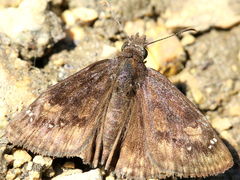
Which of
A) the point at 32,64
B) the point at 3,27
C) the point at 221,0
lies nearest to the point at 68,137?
the point at 32,64

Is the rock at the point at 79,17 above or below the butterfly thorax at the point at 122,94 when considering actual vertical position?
above

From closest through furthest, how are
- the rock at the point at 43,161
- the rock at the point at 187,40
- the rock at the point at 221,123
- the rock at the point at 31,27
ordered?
the rock at the point at 43,161 < the rock at the point at 31,27 < the rock at the point at 221,123 < the rock at the point at 187,40

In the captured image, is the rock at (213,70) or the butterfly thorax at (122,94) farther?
the rock at (213,70)

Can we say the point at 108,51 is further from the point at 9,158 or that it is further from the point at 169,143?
the point at 9,158

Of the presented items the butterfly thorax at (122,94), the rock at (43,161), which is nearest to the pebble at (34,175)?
the rock at (43,161)

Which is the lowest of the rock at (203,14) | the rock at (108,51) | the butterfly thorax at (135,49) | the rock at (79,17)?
the butterfly thorax at (135,49)

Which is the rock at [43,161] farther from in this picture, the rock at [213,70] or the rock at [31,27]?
the rock at [213,70]

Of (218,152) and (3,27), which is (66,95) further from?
(218,152)
